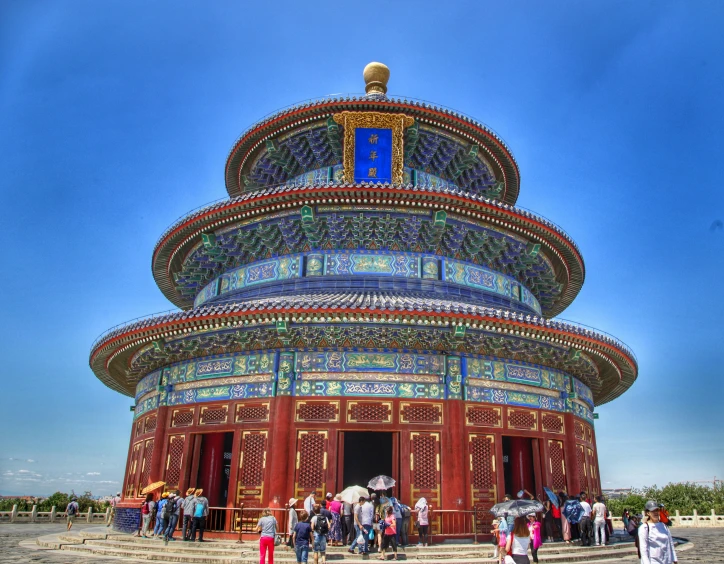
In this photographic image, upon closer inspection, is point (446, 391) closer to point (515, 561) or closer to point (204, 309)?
point (204, 309)

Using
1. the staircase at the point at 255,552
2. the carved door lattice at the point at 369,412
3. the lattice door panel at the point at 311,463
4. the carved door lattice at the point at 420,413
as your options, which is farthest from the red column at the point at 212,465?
the carved door lattice at the point at 420,413

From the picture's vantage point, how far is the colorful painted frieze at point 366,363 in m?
17.5

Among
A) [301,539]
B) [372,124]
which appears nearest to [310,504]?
[301,539]

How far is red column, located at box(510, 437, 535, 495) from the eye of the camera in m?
19.6

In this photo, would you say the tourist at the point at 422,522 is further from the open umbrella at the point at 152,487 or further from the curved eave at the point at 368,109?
the curved eave at the point at 368,109

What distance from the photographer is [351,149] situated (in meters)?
23.4

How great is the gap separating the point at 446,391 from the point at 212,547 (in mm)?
7359

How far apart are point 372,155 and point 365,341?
29.0 feet

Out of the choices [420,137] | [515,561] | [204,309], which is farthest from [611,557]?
[420,137]

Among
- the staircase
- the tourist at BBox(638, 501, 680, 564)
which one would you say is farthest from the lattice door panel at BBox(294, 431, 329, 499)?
the tourist at BBox(638, 501, 680, 564)

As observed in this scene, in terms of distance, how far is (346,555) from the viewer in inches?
549

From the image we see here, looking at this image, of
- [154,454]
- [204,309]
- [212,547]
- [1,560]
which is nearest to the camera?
[1,560]

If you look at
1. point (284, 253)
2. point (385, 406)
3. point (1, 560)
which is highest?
point (284, 253)

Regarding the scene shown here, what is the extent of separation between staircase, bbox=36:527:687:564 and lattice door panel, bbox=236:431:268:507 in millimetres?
1447
